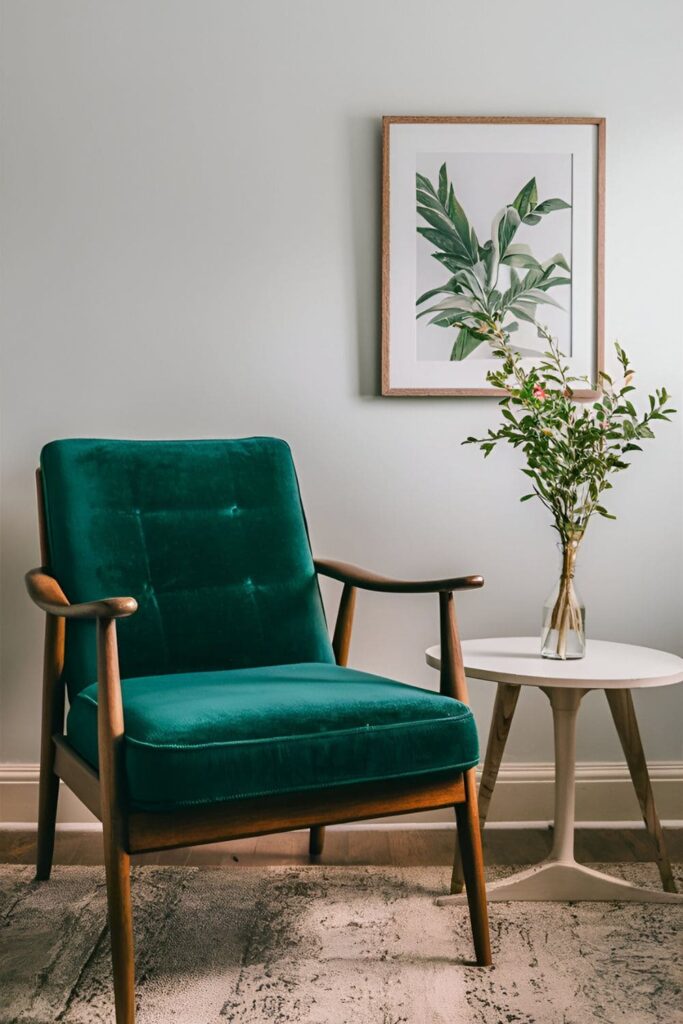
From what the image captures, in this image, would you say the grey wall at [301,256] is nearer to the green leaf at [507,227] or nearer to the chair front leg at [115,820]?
the green leaf at [507,227]

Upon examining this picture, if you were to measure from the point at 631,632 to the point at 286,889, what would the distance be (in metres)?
1.10

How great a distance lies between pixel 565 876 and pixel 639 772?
261 mm

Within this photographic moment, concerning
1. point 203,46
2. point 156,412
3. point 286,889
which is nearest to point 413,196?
point 203,46

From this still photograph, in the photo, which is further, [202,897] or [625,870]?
[625,870]

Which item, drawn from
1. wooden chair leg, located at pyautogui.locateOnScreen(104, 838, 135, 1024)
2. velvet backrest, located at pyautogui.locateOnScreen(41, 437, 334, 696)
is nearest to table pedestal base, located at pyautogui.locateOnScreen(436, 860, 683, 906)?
velvet backrest, located at pyautogui.locateOnScreen(41, 437, 334, 696)

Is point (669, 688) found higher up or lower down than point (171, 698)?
lower down

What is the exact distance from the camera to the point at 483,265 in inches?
98.1

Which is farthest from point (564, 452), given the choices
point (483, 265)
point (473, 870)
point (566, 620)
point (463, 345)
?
point (473, 870)

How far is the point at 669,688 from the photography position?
256 centimetres

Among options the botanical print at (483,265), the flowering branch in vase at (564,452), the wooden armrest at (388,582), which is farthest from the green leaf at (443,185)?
the wooden armrest at (388,582)

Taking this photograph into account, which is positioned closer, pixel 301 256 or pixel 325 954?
pixel 325 954

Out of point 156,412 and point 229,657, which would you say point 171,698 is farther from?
point 156,412

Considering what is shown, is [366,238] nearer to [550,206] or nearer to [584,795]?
[550,206]

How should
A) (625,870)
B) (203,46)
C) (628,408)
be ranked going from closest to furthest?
(628,408), (625,870), (203,46)
